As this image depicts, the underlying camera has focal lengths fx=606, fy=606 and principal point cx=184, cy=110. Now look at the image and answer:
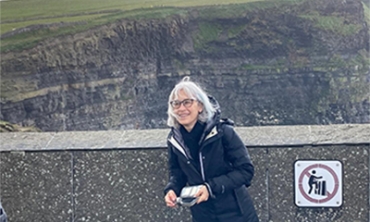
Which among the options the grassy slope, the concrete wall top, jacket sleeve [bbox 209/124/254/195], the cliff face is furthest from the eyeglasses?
the cliff face

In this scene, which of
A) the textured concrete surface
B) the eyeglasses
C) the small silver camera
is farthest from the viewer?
the textured concrete surface

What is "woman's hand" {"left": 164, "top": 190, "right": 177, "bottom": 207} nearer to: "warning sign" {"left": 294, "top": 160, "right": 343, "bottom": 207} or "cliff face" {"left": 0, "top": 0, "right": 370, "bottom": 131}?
"warning sign" {"left": 294, "top": 160, "right": 343, "bottom": 207}

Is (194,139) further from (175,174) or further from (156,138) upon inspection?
(156,138)

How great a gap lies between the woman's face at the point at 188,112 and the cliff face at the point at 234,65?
63.1 m

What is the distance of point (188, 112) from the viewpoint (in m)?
3.39

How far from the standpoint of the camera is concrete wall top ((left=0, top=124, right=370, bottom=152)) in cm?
441

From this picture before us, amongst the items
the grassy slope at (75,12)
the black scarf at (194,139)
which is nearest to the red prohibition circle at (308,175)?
the black scarf at (194,139)

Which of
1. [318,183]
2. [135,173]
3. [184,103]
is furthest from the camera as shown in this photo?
[135,173]

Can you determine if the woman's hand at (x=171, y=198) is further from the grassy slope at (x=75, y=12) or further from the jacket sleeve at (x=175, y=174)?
the grassy slope at (x=75, y=12)

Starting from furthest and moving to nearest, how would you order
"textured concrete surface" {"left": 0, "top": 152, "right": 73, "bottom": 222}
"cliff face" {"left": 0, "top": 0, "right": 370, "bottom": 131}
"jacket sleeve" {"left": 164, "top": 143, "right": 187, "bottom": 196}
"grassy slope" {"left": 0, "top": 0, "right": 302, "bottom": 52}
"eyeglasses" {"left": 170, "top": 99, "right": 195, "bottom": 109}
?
"cliff face" {"left": 0, "top": 0, "right": 370, "bottom": 131}, "grassy slope" {"left": 0, "top": 0, "right": 302, "bottom": 52}, "textured concrete surface" {"left": 0, "top": 152, "right": 73, "bottom": 222}, "jacket sleeve" {"left": 164, "top": 143, "right": 187, "bottom": 196}, "eyeglasses" {"left": 170, "top": 99, "right": 195, "bottom": 109}

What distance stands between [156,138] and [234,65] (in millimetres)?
74564

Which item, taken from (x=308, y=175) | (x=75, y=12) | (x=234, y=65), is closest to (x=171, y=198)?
(x=308, y=175)

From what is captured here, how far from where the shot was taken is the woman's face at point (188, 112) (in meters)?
3.39

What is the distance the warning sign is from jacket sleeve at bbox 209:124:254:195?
1099 mm
